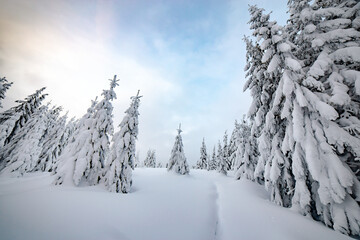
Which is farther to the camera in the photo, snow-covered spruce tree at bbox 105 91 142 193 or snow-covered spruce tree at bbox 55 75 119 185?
snow-covered spruce tree at bbox 105 91 142 193

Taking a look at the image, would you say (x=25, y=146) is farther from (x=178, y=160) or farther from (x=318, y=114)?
(x=318, y=114)

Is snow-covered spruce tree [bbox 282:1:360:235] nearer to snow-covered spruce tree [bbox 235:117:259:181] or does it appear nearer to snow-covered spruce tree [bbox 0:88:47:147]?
snow-covered spruce tree [bbox 235:117:259:181]

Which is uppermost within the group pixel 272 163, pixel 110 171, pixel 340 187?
pixel 272 163

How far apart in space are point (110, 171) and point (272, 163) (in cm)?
1303

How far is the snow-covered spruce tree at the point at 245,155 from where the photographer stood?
19094 mm

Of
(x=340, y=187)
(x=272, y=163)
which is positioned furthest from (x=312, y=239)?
(x=272, y=163)

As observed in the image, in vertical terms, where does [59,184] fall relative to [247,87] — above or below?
below

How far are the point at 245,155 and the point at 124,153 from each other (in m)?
15.6

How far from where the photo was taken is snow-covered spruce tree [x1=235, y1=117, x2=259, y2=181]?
62.6 ft

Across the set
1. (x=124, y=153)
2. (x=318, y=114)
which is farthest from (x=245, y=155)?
(x=124, y=153)

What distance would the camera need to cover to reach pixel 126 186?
13.9m

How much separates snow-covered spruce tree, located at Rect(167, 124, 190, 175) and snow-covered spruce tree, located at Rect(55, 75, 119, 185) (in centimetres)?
1535

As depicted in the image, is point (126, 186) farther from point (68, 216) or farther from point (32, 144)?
point (32, 144)

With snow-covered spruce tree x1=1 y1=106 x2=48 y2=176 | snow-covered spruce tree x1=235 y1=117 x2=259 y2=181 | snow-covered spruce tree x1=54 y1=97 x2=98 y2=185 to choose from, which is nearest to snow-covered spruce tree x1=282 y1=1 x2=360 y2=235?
snow-covered spruce tree x1=235 y1=117 x2=259 y2=181
